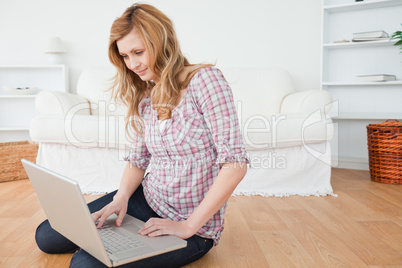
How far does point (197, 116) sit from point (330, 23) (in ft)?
9.09

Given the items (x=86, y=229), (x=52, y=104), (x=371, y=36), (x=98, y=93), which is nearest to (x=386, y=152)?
(x=371, y=36)

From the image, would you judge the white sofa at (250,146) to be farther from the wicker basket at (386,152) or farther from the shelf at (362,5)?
the shelf at (362,5)

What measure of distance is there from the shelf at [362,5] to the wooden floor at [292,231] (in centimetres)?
156

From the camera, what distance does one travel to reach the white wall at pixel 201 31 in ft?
11.8

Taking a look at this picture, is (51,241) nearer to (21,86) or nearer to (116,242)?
(116,242)

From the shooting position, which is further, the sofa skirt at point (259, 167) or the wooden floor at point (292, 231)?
the sofa skirt at point (259, 167)

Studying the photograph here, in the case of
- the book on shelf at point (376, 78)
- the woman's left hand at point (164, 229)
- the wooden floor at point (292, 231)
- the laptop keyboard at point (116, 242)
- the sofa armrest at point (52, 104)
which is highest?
the book on shelf at point (376, 78)

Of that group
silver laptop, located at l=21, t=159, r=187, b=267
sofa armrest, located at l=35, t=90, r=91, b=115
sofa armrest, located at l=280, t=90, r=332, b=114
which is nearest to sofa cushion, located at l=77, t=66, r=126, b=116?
sofa armrest, located at l=35, t=90, r=91, b=115

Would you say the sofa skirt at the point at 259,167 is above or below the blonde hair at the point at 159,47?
below

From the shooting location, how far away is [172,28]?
121 cm

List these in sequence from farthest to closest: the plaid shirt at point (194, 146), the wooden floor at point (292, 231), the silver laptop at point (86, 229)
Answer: the wooden floor at point (292, 231)
the plaid shirt at point (194, 146)
the silver laptop at point (86, 229)

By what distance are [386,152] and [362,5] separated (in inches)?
50.7

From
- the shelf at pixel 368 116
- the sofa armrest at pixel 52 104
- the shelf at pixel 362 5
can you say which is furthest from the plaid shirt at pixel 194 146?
the shelf at pixel 362 5

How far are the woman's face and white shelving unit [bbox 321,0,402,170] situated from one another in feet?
7.97
